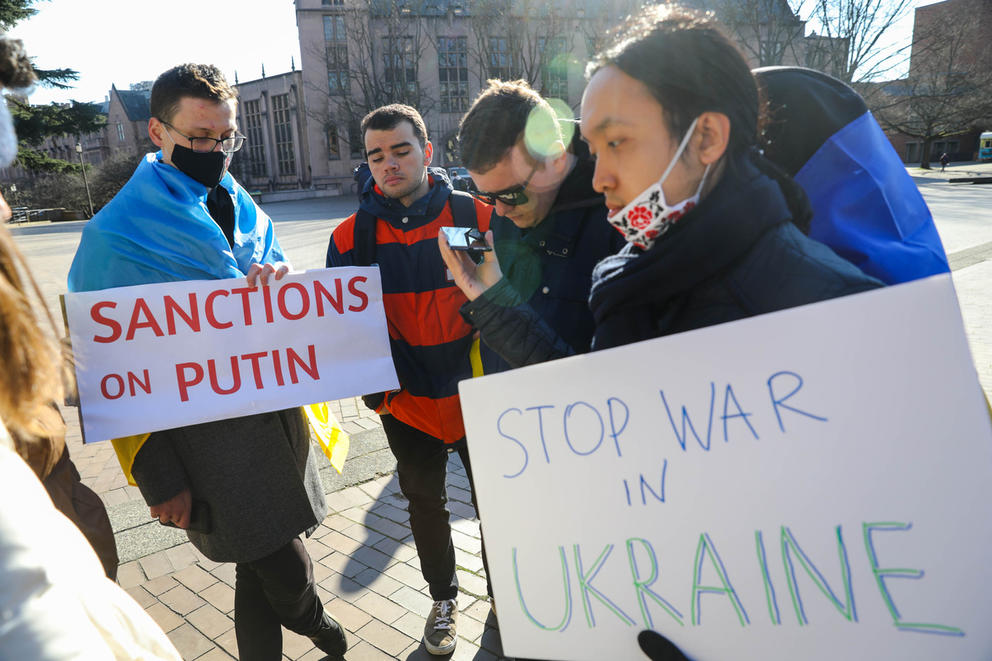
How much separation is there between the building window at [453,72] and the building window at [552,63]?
26.2 ft

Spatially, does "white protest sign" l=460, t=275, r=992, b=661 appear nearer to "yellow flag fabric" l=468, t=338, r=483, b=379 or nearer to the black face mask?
"yellow flag fabric" l=468, t=338, r=483, b=379

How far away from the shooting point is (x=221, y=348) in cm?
211

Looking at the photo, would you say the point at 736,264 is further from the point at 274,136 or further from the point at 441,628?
the point at 274,136

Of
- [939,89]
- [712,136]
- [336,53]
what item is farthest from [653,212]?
[336,53]

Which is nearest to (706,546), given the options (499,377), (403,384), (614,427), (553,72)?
(614,427)

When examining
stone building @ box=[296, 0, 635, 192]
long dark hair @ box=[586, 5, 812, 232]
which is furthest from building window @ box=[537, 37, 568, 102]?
long dark hair @ box=[586, 5, 812, 232]

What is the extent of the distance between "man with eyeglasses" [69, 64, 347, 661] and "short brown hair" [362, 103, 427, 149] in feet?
1.79

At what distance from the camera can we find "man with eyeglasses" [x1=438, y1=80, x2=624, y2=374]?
1.76 meters

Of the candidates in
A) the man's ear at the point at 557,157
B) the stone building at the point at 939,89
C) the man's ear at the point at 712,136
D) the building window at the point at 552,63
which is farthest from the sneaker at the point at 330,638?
the stone building at the point at 939,89

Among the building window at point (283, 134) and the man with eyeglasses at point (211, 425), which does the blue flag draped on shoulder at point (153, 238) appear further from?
the building window at point (283, 134)

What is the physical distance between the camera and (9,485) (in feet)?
2.13

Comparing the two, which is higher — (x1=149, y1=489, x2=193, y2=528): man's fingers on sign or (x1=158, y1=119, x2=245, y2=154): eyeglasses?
(x1=158, y1=119, x2=245, y2=154): eyeglasses

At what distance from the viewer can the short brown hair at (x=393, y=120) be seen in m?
2.42

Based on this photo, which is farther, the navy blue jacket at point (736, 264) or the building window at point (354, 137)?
the building window at point (354, 137)
